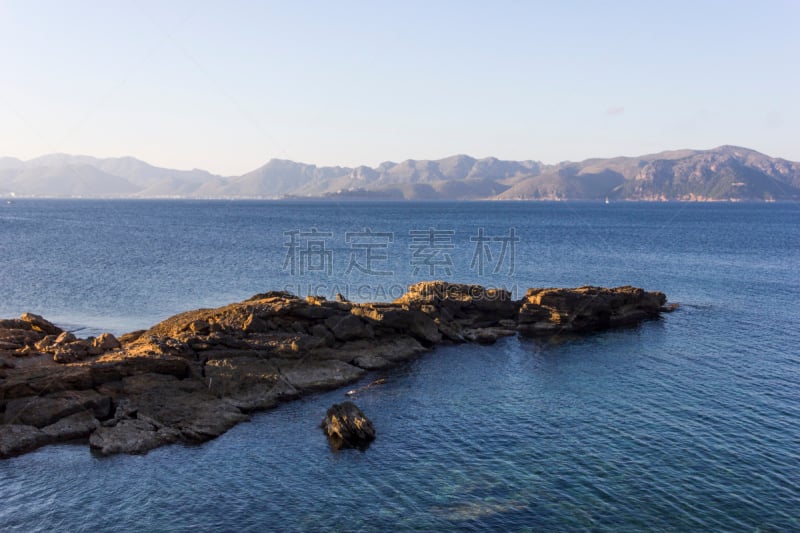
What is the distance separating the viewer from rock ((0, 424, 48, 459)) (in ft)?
117

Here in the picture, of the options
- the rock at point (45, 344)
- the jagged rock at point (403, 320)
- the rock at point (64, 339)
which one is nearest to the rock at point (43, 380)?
the rock at point (45, 344)

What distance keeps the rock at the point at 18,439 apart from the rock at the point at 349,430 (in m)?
17.9

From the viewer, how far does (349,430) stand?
125 ft

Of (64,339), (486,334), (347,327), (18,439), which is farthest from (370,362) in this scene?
(18,439)

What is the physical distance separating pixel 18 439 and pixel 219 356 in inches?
588

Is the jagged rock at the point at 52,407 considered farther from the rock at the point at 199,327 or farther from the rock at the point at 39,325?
the rock at the point at 39,325

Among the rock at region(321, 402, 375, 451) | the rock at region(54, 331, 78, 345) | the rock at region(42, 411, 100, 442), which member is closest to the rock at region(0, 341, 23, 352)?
the rock at region(54, 331, 78, 345)

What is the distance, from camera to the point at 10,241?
146750 millimetres

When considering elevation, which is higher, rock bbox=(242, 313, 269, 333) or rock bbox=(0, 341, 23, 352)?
rock bbox=(242, 313, 269, 333)

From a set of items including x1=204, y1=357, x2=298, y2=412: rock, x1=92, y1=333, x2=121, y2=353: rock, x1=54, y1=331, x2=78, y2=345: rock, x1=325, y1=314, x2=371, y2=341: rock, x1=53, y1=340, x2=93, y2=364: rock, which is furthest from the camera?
x1=325, y1=314, x2=371, y2=341: rock

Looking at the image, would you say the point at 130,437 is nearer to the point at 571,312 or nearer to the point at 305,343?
the point at 305,343

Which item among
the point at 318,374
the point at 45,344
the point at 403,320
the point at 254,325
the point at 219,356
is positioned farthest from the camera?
the point at 403,320

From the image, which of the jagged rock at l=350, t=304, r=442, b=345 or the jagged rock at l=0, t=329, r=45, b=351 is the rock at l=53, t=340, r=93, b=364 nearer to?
the jagged rock at l=0, t=329, r=45, b=351

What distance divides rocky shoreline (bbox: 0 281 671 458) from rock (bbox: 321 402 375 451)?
7535mm
